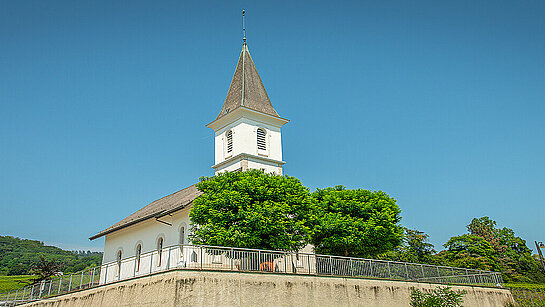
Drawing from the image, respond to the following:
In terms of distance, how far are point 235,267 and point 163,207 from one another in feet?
68.1

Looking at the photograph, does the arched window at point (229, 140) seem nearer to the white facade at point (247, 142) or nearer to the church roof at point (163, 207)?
the white facade at point (247, 142)

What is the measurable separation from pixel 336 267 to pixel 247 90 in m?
21.0

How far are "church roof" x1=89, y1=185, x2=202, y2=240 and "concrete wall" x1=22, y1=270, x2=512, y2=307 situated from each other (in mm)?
10635

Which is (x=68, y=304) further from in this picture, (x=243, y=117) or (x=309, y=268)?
(x=243, y=117)

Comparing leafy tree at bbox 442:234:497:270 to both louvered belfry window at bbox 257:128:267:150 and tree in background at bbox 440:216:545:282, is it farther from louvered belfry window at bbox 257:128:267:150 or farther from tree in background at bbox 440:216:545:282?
louvered belfry window at bbox 257:128:267:150

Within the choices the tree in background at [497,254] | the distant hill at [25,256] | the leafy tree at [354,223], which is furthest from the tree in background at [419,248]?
the distant hill at [25,256]

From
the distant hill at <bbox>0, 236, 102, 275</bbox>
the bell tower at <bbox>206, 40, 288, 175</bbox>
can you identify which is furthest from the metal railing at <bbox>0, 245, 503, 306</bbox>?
the distant hill at <bbox>0, 236, 102, 275</bbox>

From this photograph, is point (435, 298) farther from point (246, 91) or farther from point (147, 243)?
point (147, 243)

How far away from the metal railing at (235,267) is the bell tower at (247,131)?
13.2 meters

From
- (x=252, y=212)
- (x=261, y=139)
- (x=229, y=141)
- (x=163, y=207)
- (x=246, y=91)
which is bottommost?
(x=252, y=212)

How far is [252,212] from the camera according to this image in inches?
985

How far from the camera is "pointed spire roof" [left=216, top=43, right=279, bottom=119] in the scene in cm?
3834

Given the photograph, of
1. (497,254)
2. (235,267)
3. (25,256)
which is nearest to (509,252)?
(497,254)

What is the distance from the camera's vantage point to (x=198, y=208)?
2644cm
